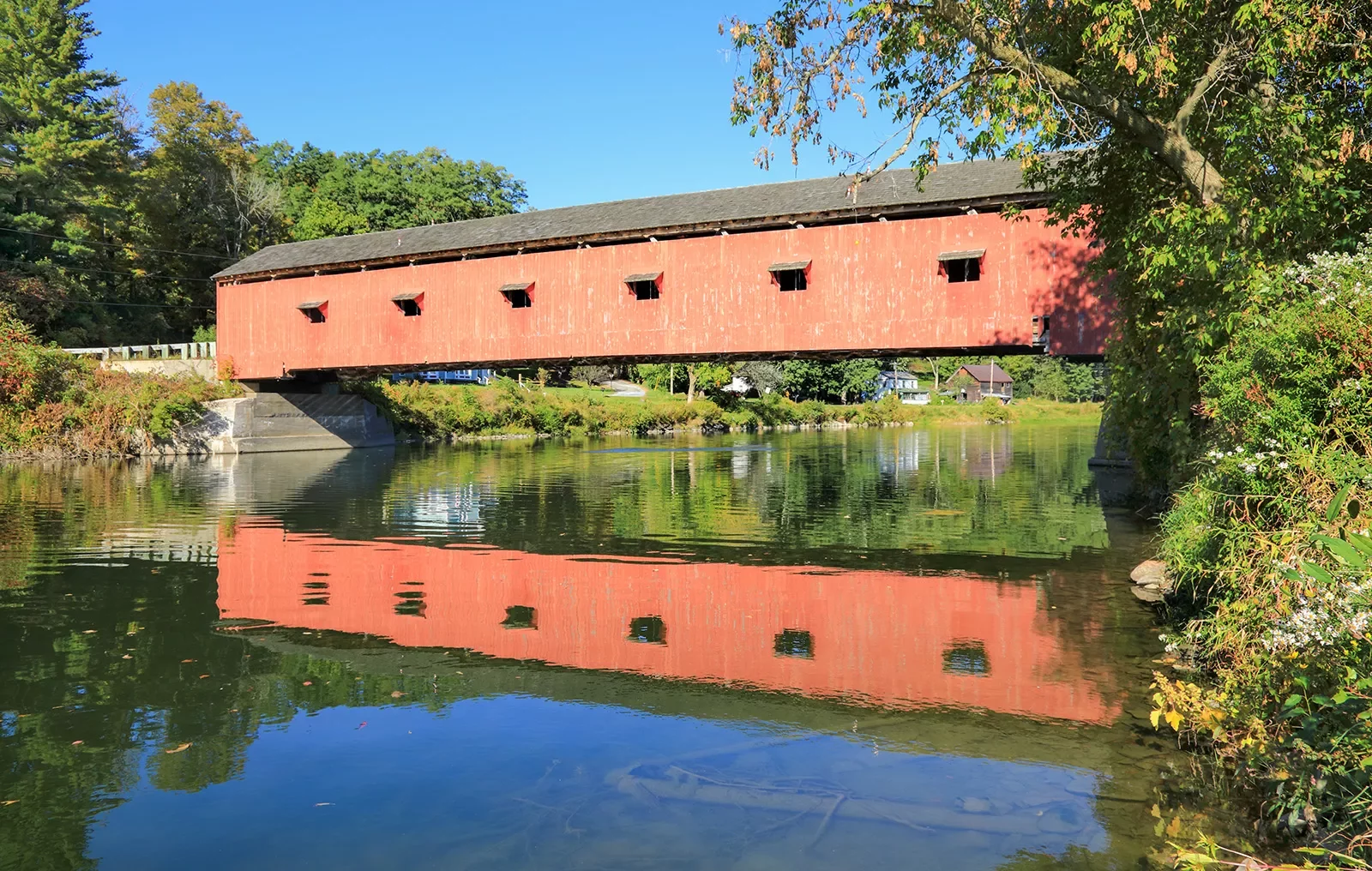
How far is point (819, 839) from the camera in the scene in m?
4.24

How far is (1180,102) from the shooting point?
9.42 meters

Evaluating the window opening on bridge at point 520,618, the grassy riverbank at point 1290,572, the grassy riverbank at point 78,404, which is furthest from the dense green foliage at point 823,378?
the grassy riverbank at point 1290,572

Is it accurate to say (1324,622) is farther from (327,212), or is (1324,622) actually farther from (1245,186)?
(327,212)

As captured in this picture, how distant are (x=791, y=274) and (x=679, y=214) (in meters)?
3.42

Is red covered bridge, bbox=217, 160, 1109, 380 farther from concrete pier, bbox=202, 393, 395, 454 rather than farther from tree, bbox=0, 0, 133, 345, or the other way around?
tree, bbox=0, 0, 133, 345

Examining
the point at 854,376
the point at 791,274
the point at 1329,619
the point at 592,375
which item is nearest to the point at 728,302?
the point at 791,274

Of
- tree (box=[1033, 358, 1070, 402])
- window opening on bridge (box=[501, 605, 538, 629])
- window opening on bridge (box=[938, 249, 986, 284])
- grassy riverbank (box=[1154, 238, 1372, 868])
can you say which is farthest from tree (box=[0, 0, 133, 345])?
tree (box=[1033, 358, 1070, 402])

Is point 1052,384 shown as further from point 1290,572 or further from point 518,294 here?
point 1290,572

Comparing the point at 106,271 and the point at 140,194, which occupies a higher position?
the point at 140,194

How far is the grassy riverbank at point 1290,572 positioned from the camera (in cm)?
370

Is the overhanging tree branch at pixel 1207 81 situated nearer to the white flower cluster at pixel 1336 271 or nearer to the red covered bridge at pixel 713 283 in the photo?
the white flower cluster at pixel 1336 271

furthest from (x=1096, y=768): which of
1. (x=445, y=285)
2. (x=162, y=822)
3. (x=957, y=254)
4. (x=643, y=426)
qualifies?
(x=643, y=426)

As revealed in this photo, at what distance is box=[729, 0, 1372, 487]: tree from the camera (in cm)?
762

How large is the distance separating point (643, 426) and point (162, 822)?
45026 mm
